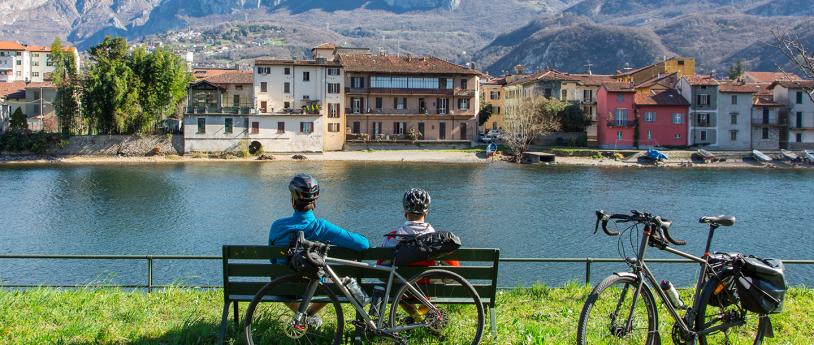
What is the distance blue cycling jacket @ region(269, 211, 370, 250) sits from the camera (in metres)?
7.02

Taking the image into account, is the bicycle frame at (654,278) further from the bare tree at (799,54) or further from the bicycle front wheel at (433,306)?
the bare tree at (799,54)

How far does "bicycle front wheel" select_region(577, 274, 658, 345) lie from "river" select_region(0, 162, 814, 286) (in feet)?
39.1

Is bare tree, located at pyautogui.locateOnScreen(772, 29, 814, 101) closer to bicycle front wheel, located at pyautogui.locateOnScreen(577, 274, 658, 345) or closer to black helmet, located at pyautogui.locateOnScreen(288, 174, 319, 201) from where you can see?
bicycle front wheel, located at pyautogui.locateOnScreen(577, 274, 658, 345)

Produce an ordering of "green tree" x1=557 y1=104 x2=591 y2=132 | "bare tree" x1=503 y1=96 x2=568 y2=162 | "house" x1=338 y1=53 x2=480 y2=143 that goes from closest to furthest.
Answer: "bare tree" x1=503 y1=96 x2=568 y2=162
"green tree" x1=557 y1=104 x2=591 y2=132
"house" x1=338 y1=53 x2=480 y2=143

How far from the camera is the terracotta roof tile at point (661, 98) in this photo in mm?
77062

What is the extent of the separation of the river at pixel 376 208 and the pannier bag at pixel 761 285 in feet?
42.3

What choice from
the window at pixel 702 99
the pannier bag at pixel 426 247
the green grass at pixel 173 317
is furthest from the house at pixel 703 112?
the pannier bag at pixel 426 247

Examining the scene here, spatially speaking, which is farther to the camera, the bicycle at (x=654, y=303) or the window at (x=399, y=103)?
the window at (x=399, y=103)

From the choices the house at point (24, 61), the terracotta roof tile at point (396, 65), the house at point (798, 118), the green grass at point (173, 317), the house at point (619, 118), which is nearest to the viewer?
the green grass at point (173, 317)

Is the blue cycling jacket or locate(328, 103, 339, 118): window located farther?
locate(328, 103, 339, 118): window

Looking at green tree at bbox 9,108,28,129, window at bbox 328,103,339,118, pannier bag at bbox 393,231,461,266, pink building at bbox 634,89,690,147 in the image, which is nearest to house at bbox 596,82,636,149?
pink building at bbox 634,89,690,147

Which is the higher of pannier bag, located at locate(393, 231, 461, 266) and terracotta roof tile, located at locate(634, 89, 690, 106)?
terracotta roof tile, located at locate(634, 89, 690, 106)

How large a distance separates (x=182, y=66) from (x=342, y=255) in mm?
76453

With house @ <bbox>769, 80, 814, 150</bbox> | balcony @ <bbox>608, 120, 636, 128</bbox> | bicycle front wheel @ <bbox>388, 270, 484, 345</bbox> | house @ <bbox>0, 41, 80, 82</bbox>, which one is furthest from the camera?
house @ <bbox>0, 41, 80, 82</bbox>
